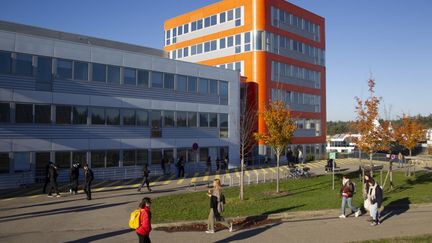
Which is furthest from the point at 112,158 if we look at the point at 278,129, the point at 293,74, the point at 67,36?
the point at 293,74

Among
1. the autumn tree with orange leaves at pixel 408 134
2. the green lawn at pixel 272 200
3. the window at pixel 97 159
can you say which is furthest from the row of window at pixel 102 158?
the autumn tree with orange leaves at pixel 408 134

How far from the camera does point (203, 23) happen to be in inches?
2106

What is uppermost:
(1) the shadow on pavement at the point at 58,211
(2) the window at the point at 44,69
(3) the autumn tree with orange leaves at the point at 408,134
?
(2) the window at the point at 44,69

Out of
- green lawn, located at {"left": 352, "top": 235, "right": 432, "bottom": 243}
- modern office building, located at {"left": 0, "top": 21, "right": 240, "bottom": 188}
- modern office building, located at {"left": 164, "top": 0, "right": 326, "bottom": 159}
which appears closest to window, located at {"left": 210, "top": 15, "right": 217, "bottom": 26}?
modern office building, located at {"left": 164, "top": 0, "right": 326, "bottom": 159}

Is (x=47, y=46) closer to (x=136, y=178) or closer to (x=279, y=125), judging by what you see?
(x=136, y=178)

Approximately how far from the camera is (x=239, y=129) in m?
41.4

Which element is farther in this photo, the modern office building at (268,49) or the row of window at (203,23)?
the row of window at (203,23)

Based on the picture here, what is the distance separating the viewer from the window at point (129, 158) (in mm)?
32469

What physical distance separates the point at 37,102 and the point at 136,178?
945 centimetres

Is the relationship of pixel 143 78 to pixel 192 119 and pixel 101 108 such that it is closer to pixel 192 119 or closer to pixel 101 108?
pixel 101 108

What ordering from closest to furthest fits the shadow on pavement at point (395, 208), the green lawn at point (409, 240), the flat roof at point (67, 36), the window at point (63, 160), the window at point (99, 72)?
the green lawn at point (409, 240), the shadow on pavement at point (395, 208), the window at point (63, 160), the window at point (99, 72), the flat roof at point (67, 36)

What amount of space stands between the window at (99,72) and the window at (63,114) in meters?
2.98

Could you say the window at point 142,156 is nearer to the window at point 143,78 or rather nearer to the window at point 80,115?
the window at point 143,78

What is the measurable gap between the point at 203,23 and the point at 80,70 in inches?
1055
